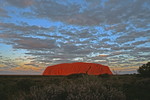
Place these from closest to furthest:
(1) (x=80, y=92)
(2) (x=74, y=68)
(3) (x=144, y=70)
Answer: (1) (x=80, y=92) < (3) (x=144, y=70) < (2) (x=74, y=68)

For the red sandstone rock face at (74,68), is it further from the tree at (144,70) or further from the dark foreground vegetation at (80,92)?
the dark foreground vegetation at (80,92)

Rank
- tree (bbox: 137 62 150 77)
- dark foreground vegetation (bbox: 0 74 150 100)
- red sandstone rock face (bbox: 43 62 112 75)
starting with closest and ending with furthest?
dark foreground vegetation (bbox: 0 74 150 100) → tree (bbox: 137 62 150 77) → red sandstone rock face (bbox: 43 62 112 75)

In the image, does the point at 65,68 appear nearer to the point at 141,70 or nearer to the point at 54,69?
the point at 54,69

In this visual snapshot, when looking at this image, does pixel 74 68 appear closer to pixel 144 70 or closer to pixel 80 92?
pixel 144 70

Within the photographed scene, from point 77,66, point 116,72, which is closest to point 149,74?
point 116,72

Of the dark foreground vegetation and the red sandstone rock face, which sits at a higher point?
the red sandstone rock face

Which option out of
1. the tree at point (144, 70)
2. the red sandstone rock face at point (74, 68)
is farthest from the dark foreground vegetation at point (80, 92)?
the red sandstone rock face at point (74, 68)

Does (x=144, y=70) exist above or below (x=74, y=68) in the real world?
below

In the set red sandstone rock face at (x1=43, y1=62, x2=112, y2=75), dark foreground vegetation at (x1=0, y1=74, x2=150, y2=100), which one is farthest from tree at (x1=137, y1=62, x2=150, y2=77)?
red sandstone rock face at (x1=43, y1=62, x2=112, y2=75)

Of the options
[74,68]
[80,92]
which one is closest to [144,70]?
[80,92]

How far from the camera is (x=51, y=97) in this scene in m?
5.40

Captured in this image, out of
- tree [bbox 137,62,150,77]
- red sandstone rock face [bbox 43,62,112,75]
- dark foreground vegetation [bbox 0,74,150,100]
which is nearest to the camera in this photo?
dark foreground vegetation [bbox 0,74,150,100]

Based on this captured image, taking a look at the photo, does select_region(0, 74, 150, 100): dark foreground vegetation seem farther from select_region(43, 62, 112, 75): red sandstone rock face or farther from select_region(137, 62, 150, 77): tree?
select_region(43, 62, 112, 75): red sandstone rock face

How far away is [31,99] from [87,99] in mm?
2220
